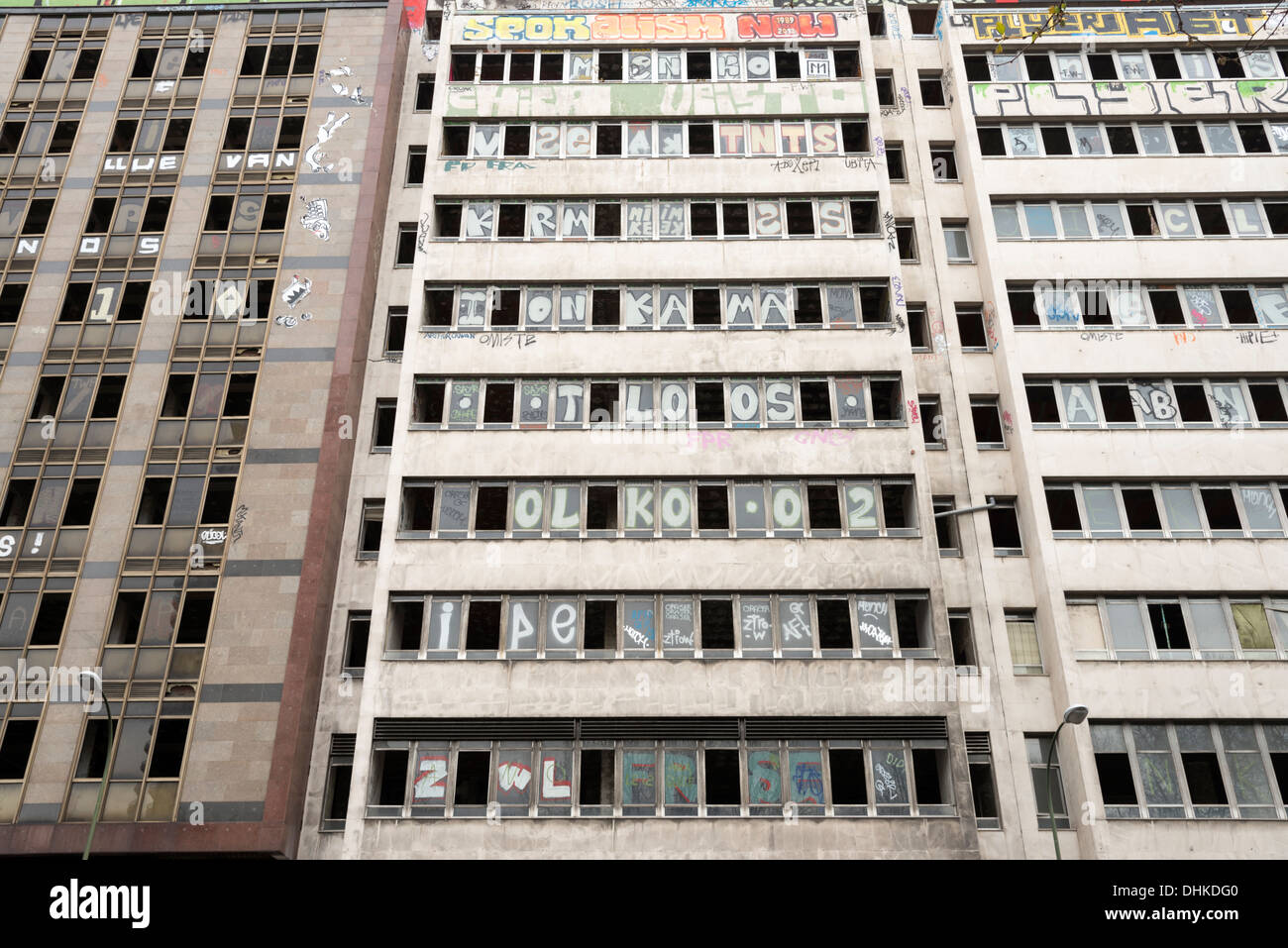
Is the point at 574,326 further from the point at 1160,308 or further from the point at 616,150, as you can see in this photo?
the point at 1160,308

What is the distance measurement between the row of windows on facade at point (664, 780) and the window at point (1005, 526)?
23.6 ft

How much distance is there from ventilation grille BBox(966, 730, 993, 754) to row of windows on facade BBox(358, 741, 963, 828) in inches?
53.4

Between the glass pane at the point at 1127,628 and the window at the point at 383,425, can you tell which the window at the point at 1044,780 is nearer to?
the glass pane at the point at 1127,628

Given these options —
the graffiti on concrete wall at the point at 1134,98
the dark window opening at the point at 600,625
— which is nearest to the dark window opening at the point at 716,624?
the dark window opening at the point at 600,625

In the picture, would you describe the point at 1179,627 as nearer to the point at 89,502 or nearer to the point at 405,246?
the point at 405,246

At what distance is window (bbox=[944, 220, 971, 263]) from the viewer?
34656 millimetres

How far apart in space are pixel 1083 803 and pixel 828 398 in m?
13.7

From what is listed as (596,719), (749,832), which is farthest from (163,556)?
(749,832)

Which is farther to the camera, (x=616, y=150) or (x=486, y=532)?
(x=616, y=150)

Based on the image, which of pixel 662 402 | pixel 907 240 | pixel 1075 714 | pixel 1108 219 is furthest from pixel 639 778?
pixel 1108 219

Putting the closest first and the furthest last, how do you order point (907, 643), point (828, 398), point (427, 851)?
point (427, 851) → point (907, 643) → point (828, 398)

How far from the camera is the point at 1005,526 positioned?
30875 millimetres

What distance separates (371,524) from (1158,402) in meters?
25.7

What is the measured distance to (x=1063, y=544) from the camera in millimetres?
29625
